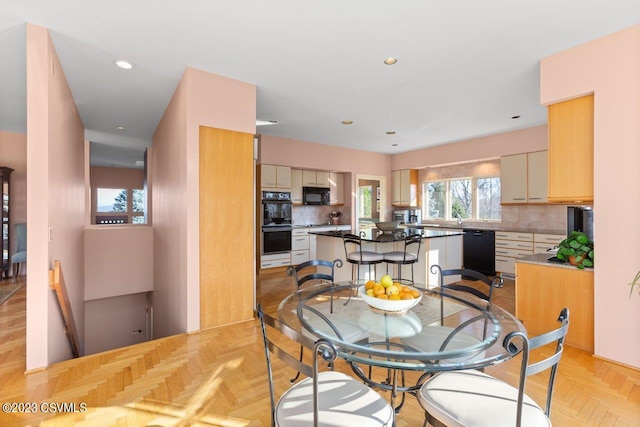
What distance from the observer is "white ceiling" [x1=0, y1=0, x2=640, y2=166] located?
6.94ft

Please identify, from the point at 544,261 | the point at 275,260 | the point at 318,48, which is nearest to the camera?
the point at 318,48

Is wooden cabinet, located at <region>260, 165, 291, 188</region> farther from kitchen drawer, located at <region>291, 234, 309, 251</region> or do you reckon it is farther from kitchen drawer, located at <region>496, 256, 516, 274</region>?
kitchen drawer, located at <region>496, 256, 516, 274</region>

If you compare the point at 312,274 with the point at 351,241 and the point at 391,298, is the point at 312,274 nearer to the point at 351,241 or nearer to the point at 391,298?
the point at 391,298

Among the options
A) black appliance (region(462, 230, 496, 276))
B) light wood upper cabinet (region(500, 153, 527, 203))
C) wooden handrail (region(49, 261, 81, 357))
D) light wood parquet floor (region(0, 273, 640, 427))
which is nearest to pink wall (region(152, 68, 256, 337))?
light wood parquet floor (region(0, 273, 640, 427))

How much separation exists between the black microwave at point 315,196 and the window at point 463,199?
249 centimetres

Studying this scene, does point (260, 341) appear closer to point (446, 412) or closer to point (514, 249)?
point (446, 412)

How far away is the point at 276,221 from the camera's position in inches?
237

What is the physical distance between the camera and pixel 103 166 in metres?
9.15

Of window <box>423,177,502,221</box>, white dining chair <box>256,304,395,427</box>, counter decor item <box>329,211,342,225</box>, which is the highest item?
window <box>423,177,502,221</box>

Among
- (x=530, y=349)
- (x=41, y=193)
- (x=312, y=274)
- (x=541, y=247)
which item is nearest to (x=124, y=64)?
(x=41, y=193)

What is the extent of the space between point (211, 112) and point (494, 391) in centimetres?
316

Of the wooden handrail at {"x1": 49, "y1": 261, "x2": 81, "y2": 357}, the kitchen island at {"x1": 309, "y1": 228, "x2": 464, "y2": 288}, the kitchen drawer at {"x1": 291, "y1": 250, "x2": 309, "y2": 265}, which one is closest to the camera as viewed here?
the wooden handrail at {"x1": 49, "y1": 261, "x2": 81, "y2": 357}

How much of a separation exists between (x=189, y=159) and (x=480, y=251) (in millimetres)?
5234

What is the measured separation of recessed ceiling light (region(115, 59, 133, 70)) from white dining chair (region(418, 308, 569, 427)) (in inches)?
139
